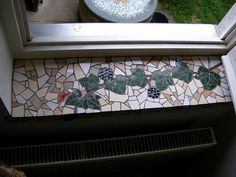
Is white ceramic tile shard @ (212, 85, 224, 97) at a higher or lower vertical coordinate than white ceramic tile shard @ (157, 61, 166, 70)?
lower

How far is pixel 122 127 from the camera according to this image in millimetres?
Answer: 942

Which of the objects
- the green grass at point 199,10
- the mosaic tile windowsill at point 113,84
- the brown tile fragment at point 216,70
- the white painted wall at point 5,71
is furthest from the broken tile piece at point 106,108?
the green grass at point 199,10

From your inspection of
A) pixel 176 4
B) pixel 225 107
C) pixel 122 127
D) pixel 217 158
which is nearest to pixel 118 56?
pixel 122 127

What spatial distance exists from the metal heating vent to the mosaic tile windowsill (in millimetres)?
158

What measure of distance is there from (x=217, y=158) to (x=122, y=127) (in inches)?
14.0

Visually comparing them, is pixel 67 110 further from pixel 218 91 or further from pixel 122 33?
pixel 218 91

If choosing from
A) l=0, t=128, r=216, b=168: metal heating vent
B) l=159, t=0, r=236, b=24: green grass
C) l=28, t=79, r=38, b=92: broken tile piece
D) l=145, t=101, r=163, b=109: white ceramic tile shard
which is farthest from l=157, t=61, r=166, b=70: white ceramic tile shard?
l=159, t=0, r=236, b=24: green grass

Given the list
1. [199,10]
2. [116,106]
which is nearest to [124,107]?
[116,106]

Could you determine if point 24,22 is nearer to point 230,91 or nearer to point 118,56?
point 118,56

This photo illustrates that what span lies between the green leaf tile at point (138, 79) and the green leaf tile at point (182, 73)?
0.08m

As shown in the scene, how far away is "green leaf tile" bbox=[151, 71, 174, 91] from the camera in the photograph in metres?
0.82

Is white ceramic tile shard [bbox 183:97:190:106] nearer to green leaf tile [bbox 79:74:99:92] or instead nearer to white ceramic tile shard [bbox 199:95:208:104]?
white ceramic tile shard [bbox 199:95:208:104]

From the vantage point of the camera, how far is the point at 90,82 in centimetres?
78

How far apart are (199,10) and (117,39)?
835 mm
